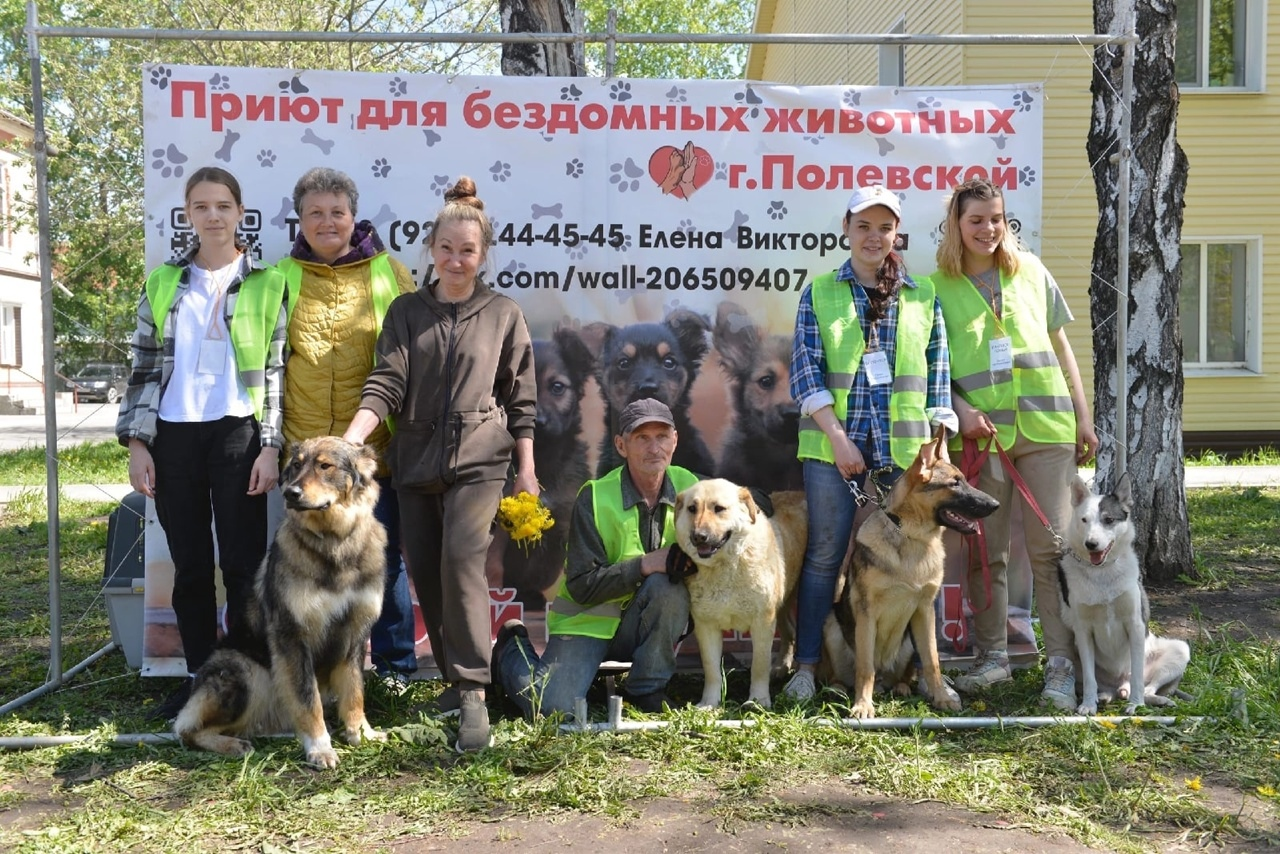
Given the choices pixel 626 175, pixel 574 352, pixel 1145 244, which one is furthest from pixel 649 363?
pixel 1145 244

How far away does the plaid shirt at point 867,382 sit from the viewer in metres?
4.62

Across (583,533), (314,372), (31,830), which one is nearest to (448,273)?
(314,372)

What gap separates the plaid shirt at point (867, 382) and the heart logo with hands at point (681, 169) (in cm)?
97

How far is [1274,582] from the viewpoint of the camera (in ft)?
22.7

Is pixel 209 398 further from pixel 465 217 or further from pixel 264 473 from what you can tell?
pixel 465 217

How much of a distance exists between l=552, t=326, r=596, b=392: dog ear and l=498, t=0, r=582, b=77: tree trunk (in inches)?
91.8

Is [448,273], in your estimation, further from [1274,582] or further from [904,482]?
[1274,582]

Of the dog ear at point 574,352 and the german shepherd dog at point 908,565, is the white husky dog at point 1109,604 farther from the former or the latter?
the dog ear at point 574,352

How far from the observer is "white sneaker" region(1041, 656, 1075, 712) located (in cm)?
455

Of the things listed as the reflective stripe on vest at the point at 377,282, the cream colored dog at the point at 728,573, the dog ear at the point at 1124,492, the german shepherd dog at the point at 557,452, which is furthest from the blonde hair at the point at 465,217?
the dog ear at the point at 1124,492

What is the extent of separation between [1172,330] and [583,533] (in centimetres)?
414

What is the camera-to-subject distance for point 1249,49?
1303cm

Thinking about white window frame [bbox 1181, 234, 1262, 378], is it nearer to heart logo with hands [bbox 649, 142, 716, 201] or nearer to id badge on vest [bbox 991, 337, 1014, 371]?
id badge on vest [bbox 991, 337, 1014, 371]

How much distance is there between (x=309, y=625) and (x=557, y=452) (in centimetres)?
171
